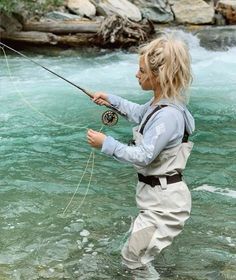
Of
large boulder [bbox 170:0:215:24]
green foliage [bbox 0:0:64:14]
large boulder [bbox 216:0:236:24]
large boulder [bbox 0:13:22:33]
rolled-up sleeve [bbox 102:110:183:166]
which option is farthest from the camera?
large boulder [bbox 216:0:236:24]

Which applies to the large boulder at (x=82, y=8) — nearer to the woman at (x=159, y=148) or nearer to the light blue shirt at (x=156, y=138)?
the woman at (x=159, y=148)

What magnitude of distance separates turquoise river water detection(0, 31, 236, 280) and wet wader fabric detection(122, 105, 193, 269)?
0.42 meters

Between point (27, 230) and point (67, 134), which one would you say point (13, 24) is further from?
point (27, 230)

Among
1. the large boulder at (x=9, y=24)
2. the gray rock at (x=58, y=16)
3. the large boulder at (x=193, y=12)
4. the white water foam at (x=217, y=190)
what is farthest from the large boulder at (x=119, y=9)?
the white water foam at (x=217, y=190)

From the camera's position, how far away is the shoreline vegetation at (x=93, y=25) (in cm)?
1373

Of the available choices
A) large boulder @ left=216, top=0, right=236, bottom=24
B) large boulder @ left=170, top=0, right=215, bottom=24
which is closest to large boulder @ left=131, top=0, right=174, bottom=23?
large boulder @ left=170, top=0, right=215, bottom=24

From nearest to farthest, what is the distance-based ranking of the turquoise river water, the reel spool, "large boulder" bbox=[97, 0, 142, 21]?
the reel spool
the turquoise river water
"large boulder" bbox=[97, 0, 142, 21]

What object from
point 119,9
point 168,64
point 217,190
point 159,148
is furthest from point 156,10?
point 159,148

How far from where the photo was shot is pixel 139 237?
335cm

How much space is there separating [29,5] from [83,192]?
930 centimetres

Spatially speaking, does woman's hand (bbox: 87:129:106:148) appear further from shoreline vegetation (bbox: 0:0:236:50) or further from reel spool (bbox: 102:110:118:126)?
shoreline vegetation (bbox: 0:0:236:50)

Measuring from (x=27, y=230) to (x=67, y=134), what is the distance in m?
2.94

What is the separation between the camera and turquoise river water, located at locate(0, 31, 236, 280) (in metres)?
3.91

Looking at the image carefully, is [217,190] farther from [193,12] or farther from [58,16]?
[193,12]
